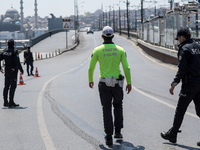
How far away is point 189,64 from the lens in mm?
5559

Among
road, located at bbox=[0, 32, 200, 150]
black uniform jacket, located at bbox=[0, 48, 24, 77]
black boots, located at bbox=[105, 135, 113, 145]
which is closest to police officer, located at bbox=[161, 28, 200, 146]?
road, located at bbox=[0, 32, 200, 150]

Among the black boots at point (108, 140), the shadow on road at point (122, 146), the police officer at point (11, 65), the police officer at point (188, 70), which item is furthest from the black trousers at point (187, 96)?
the police officer at point (11, 65)

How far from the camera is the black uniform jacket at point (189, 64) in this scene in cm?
551

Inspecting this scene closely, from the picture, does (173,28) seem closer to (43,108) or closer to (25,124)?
(43,108)

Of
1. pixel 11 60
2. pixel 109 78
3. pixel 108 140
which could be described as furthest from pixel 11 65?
pixel 108 140

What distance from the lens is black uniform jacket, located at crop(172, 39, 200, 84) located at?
217 inches

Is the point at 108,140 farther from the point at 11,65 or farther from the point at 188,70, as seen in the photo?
the point at 11,65

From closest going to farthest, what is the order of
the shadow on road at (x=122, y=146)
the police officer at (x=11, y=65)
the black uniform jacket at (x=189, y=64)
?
the black uniform jacket at (x=189, y=64) < the shadow on road at (x=122, y=146) < the police officer at (x=11, y=65)

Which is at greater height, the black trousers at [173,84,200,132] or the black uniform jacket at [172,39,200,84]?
the black uniform jacket at [172,39,200,84]

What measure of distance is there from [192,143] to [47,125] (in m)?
2.96

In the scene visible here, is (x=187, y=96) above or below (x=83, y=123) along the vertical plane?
above

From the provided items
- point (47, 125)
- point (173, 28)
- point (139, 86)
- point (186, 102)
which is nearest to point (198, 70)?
point (186, 102)

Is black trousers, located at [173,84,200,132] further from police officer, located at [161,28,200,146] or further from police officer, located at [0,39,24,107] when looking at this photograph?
police officer, located at [0,39,24,107]

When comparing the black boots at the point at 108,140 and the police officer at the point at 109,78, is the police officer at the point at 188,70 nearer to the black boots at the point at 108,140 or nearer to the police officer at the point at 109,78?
the police officer at the point at 109,78
